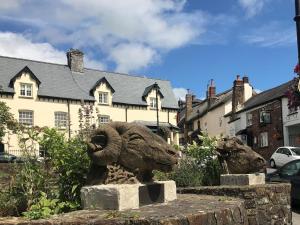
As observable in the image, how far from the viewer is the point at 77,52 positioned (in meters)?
49.7

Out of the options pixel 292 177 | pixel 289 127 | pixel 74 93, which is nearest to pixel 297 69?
pixel 292 177

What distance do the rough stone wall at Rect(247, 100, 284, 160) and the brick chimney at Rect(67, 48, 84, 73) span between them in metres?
18.9

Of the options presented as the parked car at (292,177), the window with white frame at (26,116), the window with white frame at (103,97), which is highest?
the window with white frame at (103,97)

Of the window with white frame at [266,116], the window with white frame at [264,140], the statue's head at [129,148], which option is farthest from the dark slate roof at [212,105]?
the statue's head at [129,148]

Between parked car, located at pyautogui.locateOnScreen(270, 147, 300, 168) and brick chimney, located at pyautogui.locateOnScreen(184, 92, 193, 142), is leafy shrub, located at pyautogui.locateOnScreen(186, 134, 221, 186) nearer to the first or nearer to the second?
parked car, located at pyautogui.locateOnScreen(270, 147, 300, 168)

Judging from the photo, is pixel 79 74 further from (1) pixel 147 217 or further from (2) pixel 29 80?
(1) pixel 147 217

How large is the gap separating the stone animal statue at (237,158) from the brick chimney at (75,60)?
136 feet

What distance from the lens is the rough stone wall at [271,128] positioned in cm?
4028

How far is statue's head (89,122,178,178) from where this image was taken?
495 cm

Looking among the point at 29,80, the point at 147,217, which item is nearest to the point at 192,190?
the point at 147,217

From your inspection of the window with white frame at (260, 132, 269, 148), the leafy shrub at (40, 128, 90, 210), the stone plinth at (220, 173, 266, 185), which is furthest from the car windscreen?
the leafy shrub at (40, 128, 90, 210)

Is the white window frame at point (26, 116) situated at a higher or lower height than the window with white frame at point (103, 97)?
lower

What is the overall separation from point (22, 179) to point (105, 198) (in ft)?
3.98

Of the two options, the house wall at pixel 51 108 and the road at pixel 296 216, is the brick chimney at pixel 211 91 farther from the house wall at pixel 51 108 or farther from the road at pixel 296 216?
the road at pixel 296 216
